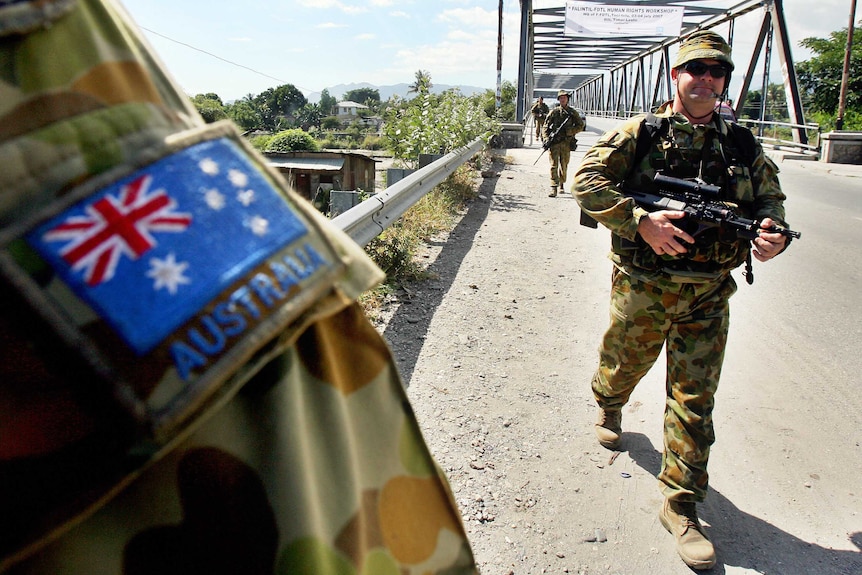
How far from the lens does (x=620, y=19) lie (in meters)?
21.3

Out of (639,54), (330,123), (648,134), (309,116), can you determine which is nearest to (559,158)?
(648,134)

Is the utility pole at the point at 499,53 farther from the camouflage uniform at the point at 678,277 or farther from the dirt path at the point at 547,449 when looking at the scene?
the camouflage uniform at the point at 678,277

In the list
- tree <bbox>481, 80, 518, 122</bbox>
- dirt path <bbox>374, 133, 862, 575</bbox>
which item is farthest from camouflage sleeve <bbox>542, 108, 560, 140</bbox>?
tree <bbox>481, 80, 518, 122</bbox>

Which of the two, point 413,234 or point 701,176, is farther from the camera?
point 413,234

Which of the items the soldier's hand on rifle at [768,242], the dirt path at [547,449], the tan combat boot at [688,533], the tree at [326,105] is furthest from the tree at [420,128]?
the tree at [326,105]

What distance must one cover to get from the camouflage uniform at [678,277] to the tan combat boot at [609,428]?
17 cm

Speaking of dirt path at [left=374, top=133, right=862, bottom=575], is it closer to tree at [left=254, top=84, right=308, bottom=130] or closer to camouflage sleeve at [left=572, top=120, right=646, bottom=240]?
camouflage sleeve at [left=572, top=120, right=646, bottom=240]

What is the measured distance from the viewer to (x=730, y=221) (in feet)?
8.32

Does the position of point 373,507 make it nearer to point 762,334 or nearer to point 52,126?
point 52,126

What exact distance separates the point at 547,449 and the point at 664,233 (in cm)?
113

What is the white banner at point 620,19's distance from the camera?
2117 cm

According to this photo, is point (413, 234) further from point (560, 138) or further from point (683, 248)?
point (560, 138)

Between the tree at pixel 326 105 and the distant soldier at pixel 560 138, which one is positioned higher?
the distant soldier at pixel 560 138

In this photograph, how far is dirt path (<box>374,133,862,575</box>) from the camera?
2369mm
